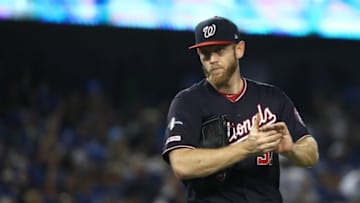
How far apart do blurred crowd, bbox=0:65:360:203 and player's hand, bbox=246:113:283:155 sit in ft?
10.7

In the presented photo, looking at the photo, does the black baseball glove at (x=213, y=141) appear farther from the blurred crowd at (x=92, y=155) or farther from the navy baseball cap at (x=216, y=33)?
the blurred crowd at (x=92, y=155)

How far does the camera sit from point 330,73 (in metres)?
8.66

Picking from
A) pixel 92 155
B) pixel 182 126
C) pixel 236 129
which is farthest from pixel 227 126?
pixel 92 155

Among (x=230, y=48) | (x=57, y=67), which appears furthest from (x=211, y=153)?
(x=57, y=67)

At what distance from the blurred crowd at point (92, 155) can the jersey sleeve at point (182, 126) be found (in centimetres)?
294

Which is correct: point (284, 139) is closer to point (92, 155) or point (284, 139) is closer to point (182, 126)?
point (182, 126)

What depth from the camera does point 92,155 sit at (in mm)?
6496

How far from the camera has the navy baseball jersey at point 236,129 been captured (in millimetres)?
2959

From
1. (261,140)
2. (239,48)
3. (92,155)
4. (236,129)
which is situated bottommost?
(261,140)

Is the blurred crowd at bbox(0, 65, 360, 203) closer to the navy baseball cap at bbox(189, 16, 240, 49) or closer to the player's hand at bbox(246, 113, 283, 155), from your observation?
the navy baseball cap at bbox(189, 16, 240, 49)

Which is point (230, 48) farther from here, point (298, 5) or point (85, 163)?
point (298, 5)

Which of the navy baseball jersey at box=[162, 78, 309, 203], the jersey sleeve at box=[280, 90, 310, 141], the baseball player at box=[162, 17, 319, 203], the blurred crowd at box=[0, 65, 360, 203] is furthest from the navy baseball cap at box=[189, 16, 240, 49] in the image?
the blurred crowd at box=[0, 65, 360, 203]

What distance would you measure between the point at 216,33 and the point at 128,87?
15.7 ft

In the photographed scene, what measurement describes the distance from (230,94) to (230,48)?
197mm
